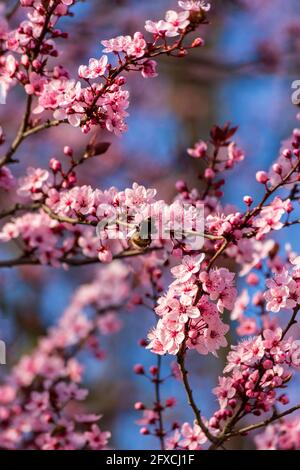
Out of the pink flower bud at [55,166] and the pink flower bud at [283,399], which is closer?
the pink flower bud at [283,399]

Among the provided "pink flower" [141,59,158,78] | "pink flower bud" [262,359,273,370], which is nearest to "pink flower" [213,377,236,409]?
"pink flower bud" [262,359,273,370]

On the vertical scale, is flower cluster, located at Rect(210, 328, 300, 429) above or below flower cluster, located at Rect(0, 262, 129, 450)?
below

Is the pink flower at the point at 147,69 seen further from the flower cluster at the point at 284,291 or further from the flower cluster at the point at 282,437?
the flower cluster at the point at 282,437

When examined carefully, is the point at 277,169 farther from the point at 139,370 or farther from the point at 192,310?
the point at 139,370

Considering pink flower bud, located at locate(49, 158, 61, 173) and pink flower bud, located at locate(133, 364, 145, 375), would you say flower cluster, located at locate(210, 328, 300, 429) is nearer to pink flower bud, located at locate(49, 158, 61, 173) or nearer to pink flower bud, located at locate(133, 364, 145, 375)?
pink flower bud, located at locate(133, 364, 145, 375)

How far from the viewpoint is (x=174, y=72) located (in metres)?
7.92

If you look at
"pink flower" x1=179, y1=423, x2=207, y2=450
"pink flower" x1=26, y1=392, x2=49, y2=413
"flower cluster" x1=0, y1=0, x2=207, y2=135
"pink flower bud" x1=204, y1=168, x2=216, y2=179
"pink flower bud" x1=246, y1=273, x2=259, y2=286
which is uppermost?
"pink flower bud" x1=204, y1=168, x2=216, y2=179

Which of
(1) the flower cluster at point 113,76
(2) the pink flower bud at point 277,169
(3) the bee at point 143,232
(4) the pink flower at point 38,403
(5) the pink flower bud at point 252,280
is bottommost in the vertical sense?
(4) the pink flower at point 38,403

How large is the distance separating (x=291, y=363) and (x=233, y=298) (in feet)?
1.16

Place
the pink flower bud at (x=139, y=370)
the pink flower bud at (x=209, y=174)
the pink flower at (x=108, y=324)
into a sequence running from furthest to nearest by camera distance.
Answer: the pink flower at (x=108, y=324) < the pink flower bud at (x=139, y=370) < the pink flower bud at (x=209, y=174)

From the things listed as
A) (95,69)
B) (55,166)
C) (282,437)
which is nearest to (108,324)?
(282,437)

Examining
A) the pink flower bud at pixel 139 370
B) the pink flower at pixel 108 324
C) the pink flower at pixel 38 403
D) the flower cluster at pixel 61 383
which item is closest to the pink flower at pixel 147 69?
the pink flower bud at pixel 139 370

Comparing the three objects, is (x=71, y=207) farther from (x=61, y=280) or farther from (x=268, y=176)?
(x=61, y=280)

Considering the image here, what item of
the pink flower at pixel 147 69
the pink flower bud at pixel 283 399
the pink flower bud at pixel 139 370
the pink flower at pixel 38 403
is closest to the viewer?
the pink flower at pixel 147 69
